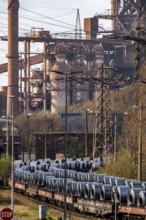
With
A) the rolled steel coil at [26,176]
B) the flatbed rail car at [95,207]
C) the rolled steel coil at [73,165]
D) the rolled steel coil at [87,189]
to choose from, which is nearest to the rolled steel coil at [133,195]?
the flatbed rail car at [95,207]

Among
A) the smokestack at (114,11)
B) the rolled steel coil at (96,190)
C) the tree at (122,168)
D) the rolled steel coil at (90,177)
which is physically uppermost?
the smokestack at (114,11)

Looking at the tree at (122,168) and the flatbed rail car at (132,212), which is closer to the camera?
the flatbed rail car at (132,212)

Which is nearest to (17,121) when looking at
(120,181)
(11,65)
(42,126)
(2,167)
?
(42,126)

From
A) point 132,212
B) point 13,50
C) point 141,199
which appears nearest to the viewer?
point 132,212

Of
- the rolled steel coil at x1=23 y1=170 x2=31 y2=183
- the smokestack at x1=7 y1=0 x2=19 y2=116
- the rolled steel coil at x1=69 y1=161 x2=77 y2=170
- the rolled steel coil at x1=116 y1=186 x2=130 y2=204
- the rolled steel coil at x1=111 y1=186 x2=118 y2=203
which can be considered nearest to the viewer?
the rolled steel coil at x1=116 y1=186 x2=130 y2=204

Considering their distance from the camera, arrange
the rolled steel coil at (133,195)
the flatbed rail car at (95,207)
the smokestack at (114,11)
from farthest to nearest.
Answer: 1. the smokestack at (114,11)
2. the flatbed rail car at (95,207)
3. the rolled steel coil at (133,195)

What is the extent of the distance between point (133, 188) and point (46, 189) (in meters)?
16.2

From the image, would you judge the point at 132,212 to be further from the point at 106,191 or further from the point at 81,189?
the point at 81,189

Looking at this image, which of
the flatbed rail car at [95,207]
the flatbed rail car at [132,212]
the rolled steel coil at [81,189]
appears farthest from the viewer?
the rolled steel coil at [81,189]

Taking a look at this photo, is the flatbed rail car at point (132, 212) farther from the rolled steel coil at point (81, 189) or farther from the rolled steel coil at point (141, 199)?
the rolled steel coil at point (81, 189)

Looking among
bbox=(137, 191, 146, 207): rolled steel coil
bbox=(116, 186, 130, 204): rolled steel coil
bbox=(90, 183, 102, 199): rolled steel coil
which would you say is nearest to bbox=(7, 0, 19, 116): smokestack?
bbox=(90, 183, 102, 199): rolled steel coil

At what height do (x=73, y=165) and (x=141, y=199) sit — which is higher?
(x=141, y=199)

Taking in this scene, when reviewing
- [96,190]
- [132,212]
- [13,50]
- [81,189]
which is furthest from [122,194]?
[13,50]

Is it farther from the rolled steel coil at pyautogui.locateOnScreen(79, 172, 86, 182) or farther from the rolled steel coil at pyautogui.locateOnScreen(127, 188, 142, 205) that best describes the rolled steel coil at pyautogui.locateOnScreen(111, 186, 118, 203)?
the rolled steel coil at pyautogui.locateOnScreen(79, 172, 86, 182)
